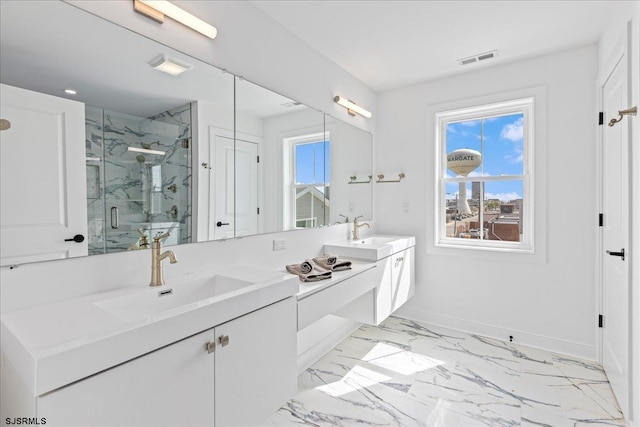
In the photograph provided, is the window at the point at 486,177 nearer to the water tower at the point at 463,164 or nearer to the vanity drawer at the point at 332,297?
the water tower at the point at 463,164

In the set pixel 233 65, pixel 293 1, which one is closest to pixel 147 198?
pixel 233 65

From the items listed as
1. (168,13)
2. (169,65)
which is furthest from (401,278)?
(168,13)

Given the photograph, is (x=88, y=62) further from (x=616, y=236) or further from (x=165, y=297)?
(x=616, y=236)

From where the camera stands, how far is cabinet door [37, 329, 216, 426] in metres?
0.84

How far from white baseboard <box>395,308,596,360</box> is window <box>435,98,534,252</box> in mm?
748

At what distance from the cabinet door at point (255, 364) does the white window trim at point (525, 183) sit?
218 centimetres

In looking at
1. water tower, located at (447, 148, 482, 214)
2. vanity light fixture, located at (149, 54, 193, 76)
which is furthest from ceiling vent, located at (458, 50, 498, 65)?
vanity light fixture, located at (149, 54, 193, 76)

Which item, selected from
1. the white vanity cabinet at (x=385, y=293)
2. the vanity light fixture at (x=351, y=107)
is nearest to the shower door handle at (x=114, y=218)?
the white vanity cabinet at (x=385, y=293)

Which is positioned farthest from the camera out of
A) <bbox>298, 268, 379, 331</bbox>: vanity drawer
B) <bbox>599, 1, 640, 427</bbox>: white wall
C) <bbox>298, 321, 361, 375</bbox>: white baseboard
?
<bbox>298, 321, 361, 375</bbox>: white baseboard

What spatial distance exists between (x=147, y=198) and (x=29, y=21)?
2.49 ft

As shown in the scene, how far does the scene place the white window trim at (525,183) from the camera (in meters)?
2.74

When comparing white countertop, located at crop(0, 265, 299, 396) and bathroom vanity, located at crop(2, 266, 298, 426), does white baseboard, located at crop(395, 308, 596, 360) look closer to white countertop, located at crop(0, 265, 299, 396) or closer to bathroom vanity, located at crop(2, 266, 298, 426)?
bathroom vanity, located at crop(2, 266, 298, 426)

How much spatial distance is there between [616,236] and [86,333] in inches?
111

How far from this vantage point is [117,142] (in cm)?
138
